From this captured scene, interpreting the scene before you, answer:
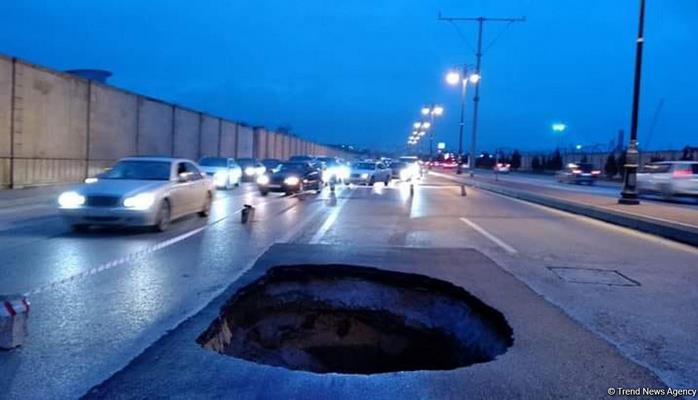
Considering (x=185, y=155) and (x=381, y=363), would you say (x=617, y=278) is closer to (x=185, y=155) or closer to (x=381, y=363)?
(x=381, y=363)

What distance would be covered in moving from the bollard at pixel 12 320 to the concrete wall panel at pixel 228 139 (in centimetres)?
5350

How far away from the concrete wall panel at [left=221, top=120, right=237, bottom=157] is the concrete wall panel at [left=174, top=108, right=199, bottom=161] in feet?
26.3

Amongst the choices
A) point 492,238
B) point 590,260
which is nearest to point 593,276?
point 590,260

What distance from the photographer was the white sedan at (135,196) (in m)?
14.1

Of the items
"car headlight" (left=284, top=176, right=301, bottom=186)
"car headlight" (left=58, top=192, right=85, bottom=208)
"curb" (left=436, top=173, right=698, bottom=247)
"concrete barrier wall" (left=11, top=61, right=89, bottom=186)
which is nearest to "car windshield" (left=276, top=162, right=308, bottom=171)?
"car headlight" (left=284, top=176, right=301, bottom=186)

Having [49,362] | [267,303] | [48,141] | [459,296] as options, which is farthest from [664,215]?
[48,141]

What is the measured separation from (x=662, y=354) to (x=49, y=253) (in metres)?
9.34

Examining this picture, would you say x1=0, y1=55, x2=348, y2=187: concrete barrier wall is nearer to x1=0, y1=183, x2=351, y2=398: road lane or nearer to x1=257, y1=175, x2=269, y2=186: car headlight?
x1=257, y1=175, x2=269, y2=186: car headlight

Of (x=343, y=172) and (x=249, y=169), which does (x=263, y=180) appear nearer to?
(x=343, y=172)

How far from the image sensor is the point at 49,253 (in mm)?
11641

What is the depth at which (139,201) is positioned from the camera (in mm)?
14234

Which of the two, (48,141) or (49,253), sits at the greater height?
(48,141)

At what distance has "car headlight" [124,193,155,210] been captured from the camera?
14.1 metres

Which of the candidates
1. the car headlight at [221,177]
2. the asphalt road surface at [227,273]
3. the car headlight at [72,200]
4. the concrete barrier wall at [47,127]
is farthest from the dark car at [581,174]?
the car headlight at [72,200]
